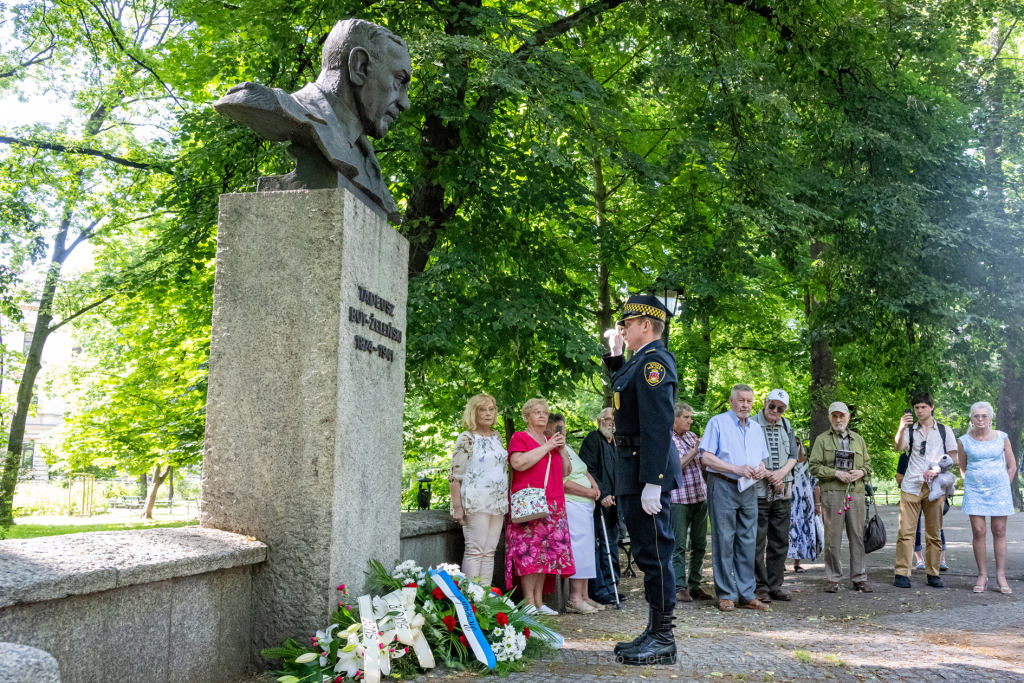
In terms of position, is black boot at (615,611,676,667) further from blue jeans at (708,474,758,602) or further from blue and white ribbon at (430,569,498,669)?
blue jeans at (708,474,758,602)

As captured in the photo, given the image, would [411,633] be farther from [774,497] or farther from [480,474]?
[774,497]

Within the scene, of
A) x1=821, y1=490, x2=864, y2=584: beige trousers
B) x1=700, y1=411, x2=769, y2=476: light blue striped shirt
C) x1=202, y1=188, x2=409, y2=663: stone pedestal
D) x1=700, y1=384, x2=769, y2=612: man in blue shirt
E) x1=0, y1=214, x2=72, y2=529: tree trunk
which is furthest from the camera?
x1=0, y1=214, x2=72, y2=529: tree trunk

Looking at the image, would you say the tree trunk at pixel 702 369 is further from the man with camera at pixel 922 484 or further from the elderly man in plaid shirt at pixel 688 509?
the elderly man in plaid shirt at pixel 688 509

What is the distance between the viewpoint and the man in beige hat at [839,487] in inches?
377

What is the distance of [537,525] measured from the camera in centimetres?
741

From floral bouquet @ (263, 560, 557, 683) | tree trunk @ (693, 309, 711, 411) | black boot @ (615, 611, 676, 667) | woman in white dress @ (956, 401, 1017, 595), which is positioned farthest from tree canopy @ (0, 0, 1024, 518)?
tree trunk @ (693, 309, 711, 411)

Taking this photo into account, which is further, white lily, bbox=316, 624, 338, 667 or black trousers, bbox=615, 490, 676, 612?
black trousers, bbox=615, 490, 676, 612

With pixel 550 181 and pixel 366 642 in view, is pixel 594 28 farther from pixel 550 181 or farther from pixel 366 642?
pixel 366 642

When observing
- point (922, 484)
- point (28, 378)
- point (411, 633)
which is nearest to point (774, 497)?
point (922, 484)

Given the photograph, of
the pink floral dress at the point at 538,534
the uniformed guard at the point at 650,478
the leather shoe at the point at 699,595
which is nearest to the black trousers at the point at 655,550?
the uniformed guard at the point at 650,478

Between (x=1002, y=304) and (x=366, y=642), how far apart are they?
33.7 feet

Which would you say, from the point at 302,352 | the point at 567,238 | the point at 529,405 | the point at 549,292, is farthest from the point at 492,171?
the point at 302,352

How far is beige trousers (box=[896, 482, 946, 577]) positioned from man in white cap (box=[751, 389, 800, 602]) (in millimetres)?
1872

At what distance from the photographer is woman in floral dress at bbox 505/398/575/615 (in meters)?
7.28
